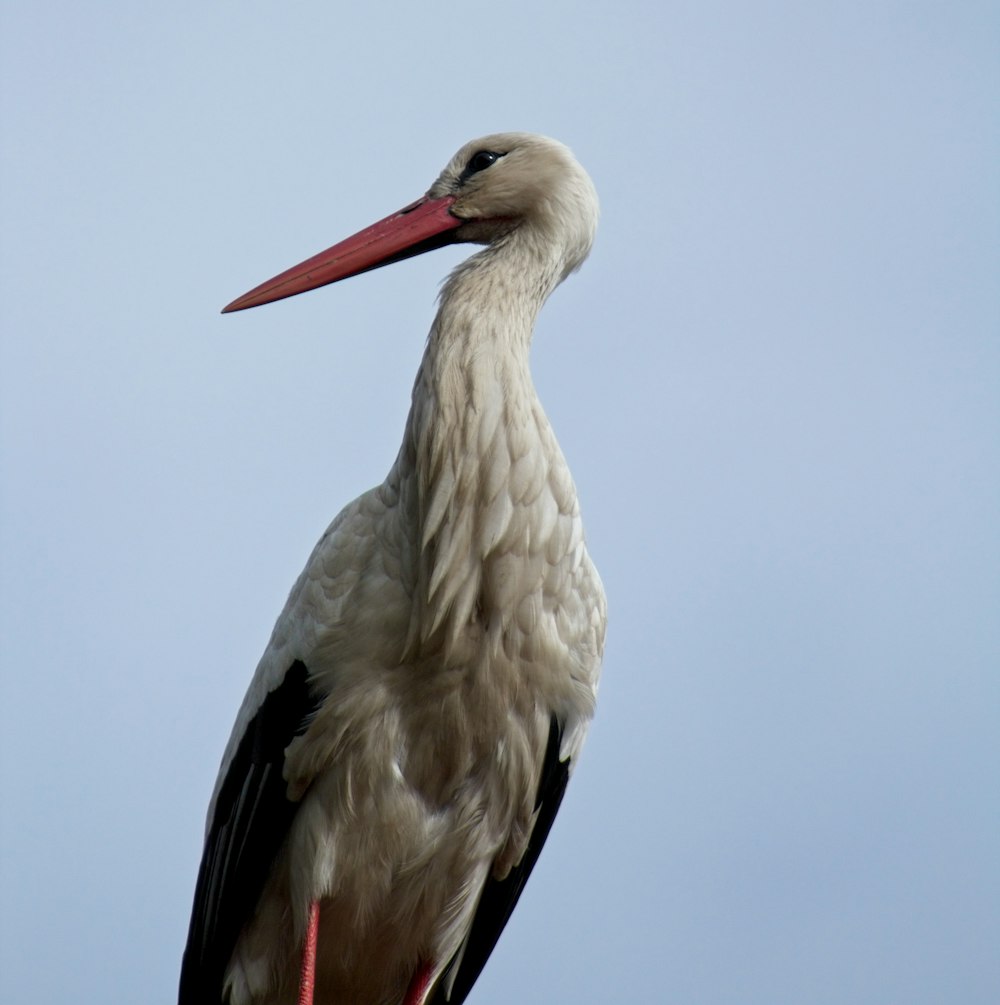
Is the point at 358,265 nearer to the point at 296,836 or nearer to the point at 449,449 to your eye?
the point at 449,449

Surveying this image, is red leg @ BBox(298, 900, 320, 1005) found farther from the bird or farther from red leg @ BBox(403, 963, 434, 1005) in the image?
red leg @ BBox(403, 963, 434, 1005)

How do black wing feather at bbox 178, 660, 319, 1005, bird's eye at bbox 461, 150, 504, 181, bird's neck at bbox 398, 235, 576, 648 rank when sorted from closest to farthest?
1. bird's neck at bbox 398, 235, 576, 648
2. black wing feather at bbox 178, 660, 319, 1005
3. bird's eye at bbox 461, 150, 504, 181

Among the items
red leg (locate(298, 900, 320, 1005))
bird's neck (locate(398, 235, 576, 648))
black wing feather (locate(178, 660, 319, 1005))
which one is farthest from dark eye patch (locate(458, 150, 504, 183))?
red leg (locate(298, 900, 320, 1005))

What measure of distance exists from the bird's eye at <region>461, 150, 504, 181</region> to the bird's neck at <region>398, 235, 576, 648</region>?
1.20ft

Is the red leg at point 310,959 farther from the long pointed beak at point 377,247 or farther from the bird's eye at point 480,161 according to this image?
the bird's eye at point 480,161

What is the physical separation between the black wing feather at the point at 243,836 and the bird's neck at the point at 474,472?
266mm

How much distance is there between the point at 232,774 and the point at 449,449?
598 mm

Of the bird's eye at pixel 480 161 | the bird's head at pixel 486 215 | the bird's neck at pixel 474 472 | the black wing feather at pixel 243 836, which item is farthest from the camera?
the bird's eye at pixel 480 161

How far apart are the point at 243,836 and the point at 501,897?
0.40 m

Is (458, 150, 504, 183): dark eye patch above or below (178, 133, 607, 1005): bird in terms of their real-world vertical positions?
above

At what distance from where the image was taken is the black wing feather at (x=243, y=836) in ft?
6.43

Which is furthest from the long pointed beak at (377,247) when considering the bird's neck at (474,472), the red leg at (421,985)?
the red leg at (421,985)

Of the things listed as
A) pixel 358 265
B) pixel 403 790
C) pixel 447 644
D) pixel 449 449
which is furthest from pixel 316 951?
pixel 358 265

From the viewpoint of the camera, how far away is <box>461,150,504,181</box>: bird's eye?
217 cm
